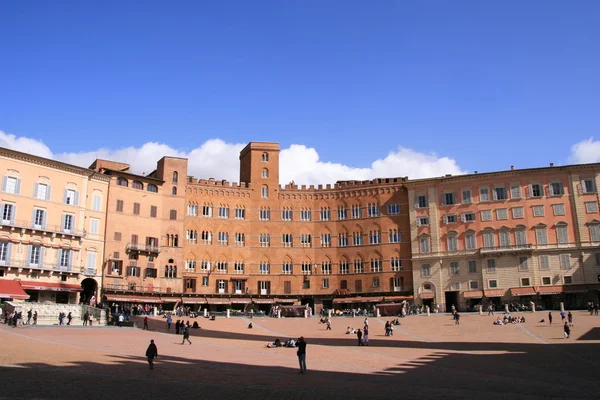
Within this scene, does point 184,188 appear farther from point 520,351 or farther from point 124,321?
point 520,351

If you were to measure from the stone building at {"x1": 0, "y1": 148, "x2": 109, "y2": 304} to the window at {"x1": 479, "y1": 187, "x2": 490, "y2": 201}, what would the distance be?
45733 millimetres

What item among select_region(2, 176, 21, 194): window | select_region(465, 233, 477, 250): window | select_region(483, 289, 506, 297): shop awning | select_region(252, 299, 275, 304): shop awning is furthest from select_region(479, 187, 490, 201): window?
select_region(2, 176, 21, 194): window

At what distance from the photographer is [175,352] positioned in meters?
33.7

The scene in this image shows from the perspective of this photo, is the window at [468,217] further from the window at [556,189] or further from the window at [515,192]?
the window at [556,189]

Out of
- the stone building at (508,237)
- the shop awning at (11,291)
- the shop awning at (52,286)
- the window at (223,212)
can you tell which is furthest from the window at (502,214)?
the shop awning at (11,291)

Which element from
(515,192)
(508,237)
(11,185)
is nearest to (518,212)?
(515,192)

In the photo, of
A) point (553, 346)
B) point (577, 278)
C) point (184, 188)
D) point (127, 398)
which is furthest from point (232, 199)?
point (127, 398)

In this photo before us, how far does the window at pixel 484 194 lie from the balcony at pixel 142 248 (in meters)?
40.4

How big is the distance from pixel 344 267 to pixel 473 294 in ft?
55.2

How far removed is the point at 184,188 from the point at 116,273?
14.2 meters

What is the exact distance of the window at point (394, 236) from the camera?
75938 mm

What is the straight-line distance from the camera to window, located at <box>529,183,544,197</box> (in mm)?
71125

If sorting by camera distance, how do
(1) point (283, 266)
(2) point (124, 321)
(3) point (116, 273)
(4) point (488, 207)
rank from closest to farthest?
(2) point (124, 321)
(3) point (116, 273)
(4) point (488, 207)
(1) point (283, 266)

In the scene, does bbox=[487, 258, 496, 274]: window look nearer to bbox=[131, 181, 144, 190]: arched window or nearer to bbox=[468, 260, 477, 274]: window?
bbox=[468, 260, 477, 274]: window
